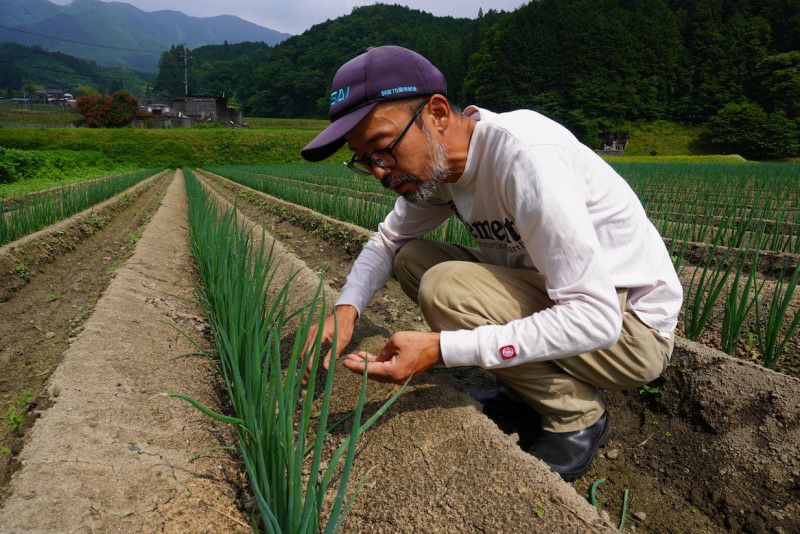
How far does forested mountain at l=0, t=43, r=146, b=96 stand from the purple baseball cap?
12886cm

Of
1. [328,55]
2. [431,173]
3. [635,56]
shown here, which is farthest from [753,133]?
[328,55]

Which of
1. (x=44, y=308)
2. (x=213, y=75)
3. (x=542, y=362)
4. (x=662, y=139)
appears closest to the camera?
(x=542, y=362)

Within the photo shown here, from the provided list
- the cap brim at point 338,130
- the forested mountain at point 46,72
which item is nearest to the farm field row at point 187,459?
the cap brim at point 338,130

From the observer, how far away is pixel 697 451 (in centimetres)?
136

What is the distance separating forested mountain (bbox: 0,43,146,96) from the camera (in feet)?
359

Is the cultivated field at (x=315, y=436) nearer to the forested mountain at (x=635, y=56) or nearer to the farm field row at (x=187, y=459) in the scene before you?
the farm field row at (x=187, y=459)

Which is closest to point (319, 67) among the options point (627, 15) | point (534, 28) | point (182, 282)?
point (534, 28)

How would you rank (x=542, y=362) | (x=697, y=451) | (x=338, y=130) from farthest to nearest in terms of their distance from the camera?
1. (x=697, y=451)
2. (x=542, y=362)
3. (x=338, y=130)

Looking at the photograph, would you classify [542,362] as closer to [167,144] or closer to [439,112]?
[439,112]

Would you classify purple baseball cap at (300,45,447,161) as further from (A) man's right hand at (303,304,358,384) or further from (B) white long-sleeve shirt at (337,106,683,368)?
(A) man's right hand at (303,304,358,384)

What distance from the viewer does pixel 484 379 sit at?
1.79 meters

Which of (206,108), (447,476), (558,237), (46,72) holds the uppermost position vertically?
(46,72)

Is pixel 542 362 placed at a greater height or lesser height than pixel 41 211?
greater

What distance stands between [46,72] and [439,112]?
500 ft
